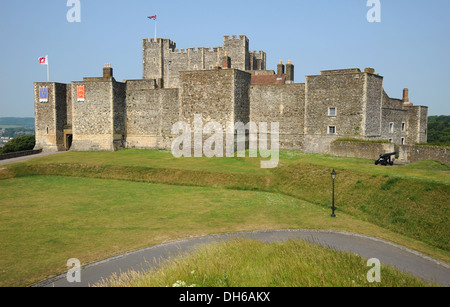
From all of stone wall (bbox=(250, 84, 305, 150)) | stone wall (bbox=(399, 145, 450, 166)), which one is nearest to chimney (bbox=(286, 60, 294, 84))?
stone wall (bbox=(250, 84, 305, 150))

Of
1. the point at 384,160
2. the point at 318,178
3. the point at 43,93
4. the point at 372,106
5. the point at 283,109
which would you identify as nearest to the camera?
the point at 318,178

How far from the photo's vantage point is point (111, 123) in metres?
40.8

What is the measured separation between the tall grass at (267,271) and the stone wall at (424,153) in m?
19.4

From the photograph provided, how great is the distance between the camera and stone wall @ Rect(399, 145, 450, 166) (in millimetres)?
26042

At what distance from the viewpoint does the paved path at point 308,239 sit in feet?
37.2

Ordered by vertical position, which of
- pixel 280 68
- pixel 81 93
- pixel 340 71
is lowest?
pixel 81 93

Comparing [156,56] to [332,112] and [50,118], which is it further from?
[332,112]

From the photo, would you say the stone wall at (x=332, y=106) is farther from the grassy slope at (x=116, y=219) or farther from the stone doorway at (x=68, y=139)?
the stone doorway at (x=68, y=139)

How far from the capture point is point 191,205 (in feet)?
68.6

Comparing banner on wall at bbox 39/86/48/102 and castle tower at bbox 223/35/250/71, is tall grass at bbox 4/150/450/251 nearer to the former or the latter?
banner on wall at bbox 39/86/48/102

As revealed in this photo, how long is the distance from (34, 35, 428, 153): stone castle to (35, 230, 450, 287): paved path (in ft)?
68.9

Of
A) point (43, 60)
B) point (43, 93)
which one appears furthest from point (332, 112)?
point (43, 93)

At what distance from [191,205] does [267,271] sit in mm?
10846
